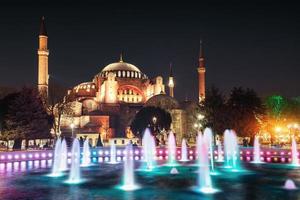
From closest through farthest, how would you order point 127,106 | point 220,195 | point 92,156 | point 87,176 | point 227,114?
point 220,195 → point 87,176 → point 92,156 → point 227,114 → point 127,106

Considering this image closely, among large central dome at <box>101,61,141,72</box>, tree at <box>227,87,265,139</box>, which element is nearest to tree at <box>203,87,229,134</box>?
tree at <box>227,87,265,139</box>

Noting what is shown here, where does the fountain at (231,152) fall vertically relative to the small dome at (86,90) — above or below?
below

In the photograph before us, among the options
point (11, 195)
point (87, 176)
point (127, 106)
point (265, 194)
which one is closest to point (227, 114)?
point (87, 176)

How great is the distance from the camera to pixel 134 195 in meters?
11.5

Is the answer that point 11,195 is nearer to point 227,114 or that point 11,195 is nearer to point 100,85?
point 227,114

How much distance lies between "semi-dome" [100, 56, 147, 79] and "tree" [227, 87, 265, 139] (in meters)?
44.6

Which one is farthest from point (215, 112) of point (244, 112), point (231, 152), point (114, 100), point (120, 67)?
point (120, 67)

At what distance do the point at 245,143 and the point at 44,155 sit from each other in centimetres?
1997

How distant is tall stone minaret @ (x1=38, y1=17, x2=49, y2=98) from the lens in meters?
53.0

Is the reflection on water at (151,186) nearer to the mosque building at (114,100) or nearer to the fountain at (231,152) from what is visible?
the fountain at (231,152)

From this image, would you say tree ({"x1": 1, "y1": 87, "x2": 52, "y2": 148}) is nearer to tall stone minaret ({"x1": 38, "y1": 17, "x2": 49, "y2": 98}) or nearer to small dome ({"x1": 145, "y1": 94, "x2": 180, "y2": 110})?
tall stone minaret ({"x1": 38, "y1": 17, "x2": 49, "y2": 98})

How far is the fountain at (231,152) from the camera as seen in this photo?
21.0 metres

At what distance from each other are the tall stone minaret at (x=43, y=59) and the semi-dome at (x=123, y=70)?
24.2m

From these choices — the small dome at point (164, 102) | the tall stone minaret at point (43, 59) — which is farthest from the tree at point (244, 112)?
the tall stone minaret at point (43, 59)
